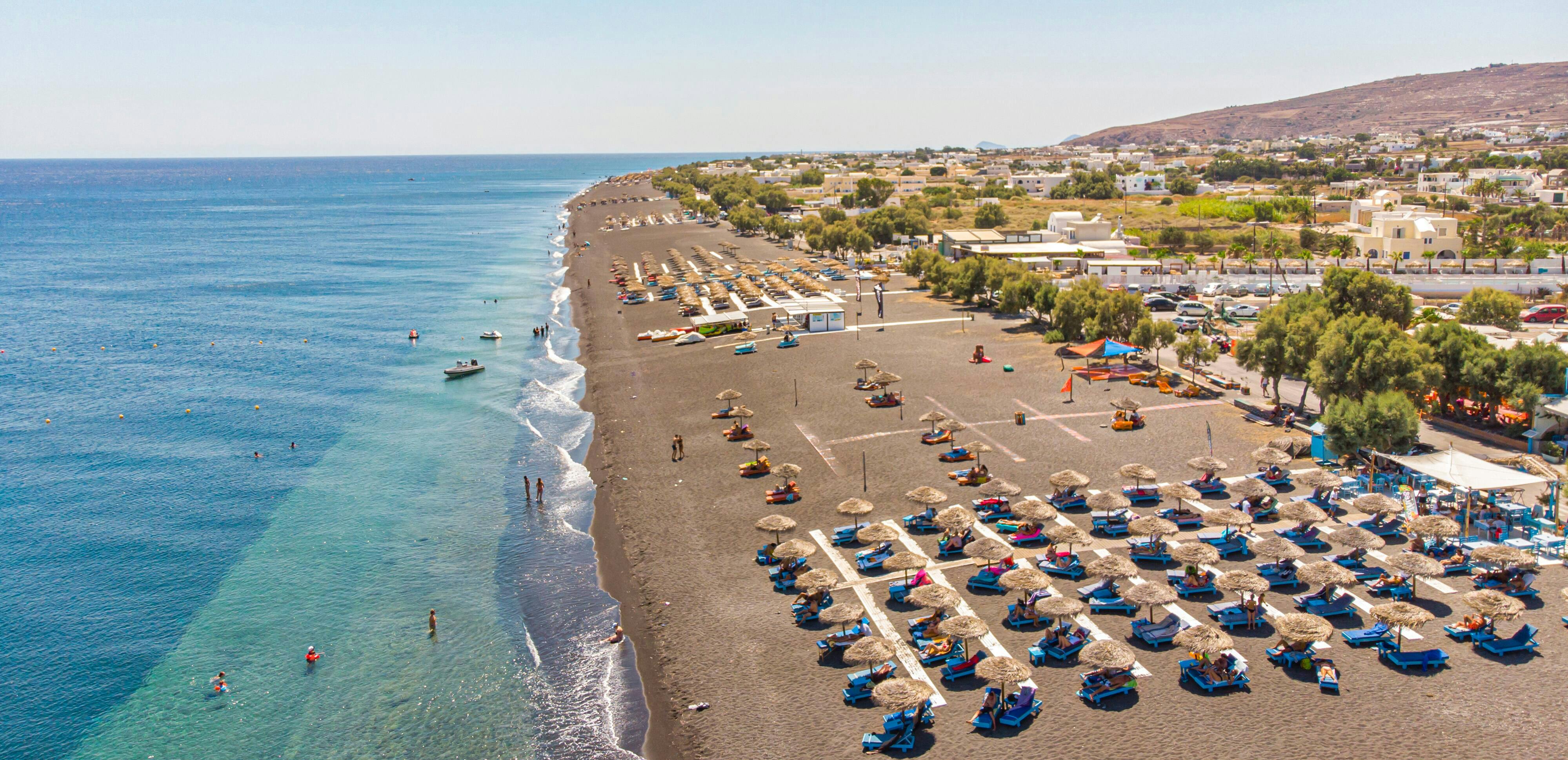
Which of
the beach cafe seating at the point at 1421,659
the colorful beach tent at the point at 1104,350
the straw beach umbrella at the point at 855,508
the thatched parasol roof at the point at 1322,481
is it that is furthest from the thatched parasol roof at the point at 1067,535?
the colorful beach tent at the point at 1104,350

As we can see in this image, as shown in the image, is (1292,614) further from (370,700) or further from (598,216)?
(598,216)

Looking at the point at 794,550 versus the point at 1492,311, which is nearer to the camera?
the point at 794,550

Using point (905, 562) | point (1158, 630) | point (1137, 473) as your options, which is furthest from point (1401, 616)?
point (905, 562)

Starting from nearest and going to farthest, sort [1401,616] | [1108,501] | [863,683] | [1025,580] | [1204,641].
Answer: [1204,641] → [1401,616] → [863,683] → [1025,580] → [1108,501]

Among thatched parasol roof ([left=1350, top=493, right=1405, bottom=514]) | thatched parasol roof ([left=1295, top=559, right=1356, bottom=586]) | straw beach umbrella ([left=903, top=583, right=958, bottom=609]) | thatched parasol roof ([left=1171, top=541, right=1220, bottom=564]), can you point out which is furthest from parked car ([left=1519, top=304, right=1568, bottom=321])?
straw beach umbrella ([left=903, top=583, right=958, bottom=609])

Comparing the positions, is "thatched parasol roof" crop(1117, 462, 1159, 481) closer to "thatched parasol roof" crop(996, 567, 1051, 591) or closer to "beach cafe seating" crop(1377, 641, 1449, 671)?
"thatched parasol roof" crop(996, 567, 1051, 591)

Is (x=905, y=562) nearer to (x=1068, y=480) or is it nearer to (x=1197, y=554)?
(x=1068, y=480)
